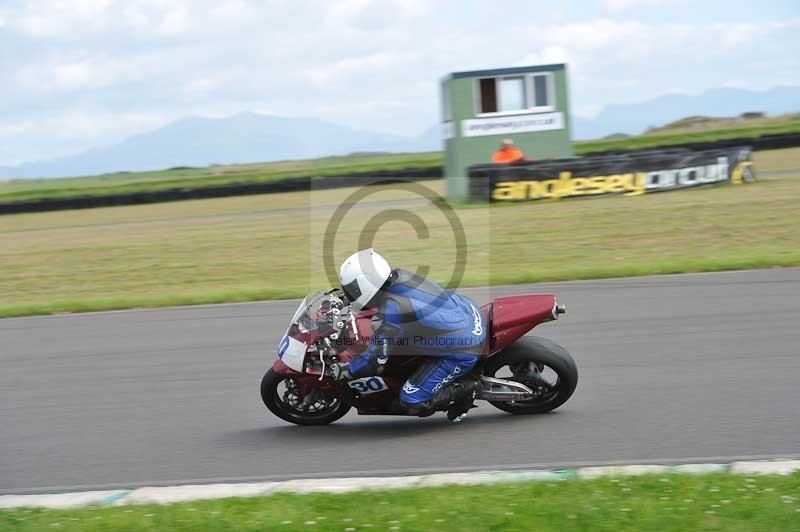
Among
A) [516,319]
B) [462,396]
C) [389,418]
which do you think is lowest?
[389,418]

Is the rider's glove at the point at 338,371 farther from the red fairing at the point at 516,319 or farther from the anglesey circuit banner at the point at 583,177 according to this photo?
the anglesey circuit banner at the point at 583,177

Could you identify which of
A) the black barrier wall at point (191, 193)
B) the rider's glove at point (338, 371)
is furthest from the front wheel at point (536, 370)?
the black barrier wall at point (191, 193)

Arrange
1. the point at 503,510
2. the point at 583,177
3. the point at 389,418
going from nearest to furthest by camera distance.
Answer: the point at 503,510 < the point at 389,418 < the point at 583,177

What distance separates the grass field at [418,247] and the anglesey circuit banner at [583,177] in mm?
419

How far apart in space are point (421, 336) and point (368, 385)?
587 millimetres

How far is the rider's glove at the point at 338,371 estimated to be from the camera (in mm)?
7086

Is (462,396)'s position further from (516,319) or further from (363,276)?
(363,276)

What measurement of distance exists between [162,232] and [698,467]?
2103cm

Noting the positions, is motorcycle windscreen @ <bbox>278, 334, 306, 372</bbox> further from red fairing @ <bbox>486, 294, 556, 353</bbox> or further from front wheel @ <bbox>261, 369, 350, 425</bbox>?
red fairing @ <bbox>486, 294, 556, 353</bbox>

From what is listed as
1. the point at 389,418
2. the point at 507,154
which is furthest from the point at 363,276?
the point at 507,154

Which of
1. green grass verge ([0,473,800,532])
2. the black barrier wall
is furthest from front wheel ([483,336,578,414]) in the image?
the black barrier wall

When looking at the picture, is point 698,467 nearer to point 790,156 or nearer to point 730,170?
point 730,170

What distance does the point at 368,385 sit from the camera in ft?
23.6

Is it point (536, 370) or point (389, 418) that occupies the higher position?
point (536, 370)
